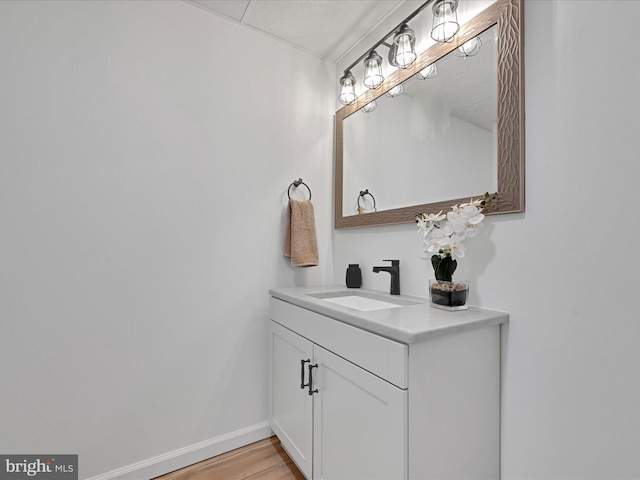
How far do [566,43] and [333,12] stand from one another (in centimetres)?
112

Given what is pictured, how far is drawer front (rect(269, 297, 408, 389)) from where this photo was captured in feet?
2.96

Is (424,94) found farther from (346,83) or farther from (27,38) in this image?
(27,38)

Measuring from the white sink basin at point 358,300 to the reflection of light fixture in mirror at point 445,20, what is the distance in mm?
1138

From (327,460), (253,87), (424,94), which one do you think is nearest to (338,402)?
(327,460)

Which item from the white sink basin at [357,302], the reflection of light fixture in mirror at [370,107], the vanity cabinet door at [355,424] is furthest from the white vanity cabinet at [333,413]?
the reflection of light fixture in mirror at [370,107]

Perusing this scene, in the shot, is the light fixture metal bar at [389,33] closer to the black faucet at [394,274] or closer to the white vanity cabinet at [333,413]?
the black faucet at [394,274]

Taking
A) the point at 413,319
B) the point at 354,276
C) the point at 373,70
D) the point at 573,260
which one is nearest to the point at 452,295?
the point at 413,319

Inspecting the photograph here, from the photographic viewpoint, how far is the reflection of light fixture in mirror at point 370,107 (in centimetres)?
173

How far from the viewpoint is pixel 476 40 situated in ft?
4.01

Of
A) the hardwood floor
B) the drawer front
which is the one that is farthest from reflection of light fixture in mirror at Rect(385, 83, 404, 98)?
the hardwood floor

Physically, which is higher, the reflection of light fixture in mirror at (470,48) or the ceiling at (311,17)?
the ceiling at (311,17)

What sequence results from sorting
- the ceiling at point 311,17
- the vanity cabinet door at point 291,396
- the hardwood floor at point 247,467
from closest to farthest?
the vanity cabinet door at point 291,396, the hardwood floor at point 247,467, the ceiling at point 311,17

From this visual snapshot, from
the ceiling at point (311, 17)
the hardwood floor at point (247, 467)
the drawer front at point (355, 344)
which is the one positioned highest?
the ceiling at point (311, 17)

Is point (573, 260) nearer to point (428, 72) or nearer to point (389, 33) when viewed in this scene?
point (428, 72)
